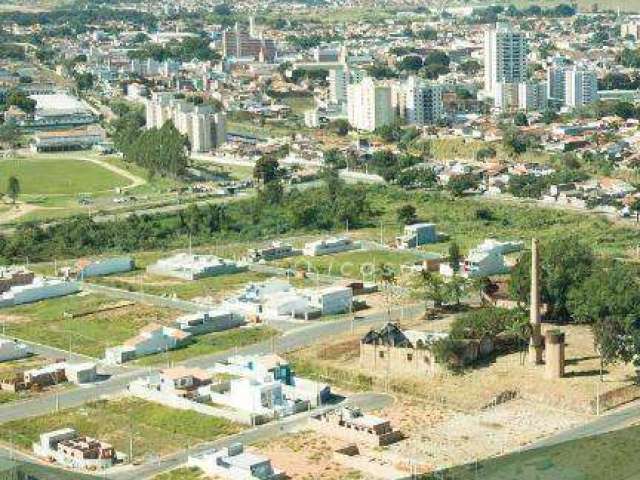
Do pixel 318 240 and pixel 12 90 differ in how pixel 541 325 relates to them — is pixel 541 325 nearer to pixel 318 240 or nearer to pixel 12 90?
pixel 318 240

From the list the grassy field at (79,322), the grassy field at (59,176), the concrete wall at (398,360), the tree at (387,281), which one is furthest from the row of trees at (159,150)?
the concrete wall at (398,360)

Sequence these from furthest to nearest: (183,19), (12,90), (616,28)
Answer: (183,19)
(616,28)
(12,90)

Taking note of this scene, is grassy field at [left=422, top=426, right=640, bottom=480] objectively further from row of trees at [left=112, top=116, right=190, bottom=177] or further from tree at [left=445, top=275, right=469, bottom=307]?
row of trees at [left=112, top=116, right=190, bottom=177]

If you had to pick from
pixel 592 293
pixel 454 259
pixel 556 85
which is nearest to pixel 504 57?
pixel 556 85

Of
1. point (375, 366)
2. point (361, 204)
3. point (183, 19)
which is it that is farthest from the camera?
point (183, 19)

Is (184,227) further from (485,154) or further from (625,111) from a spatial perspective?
(625,111)

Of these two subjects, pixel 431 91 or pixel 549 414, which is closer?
pixel 549 414

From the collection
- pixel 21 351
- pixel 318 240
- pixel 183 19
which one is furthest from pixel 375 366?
pixel 183 19
